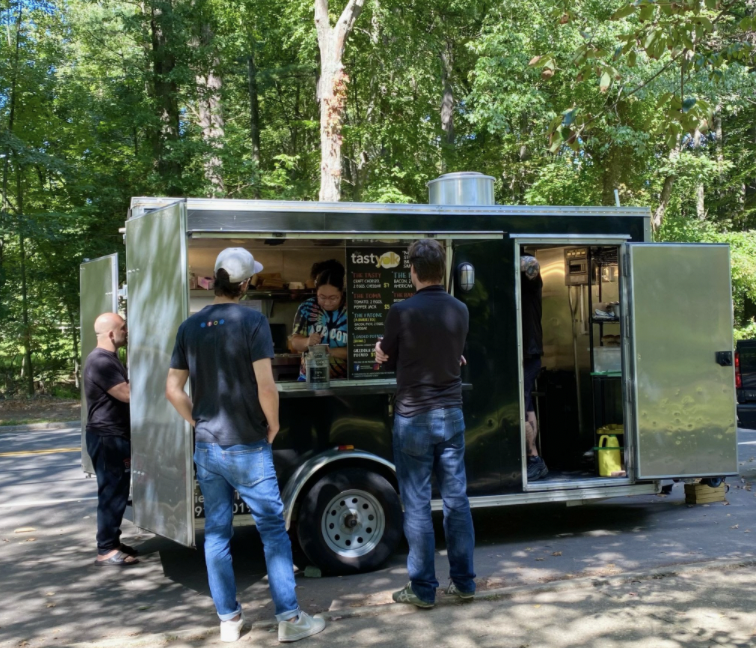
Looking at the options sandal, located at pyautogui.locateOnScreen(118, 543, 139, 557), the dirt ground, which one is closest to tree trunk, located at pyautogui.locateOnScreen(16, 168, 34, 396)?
the dirt ground

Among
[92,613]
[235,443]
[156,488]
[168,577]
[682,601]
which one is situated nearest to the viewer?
[235,443]

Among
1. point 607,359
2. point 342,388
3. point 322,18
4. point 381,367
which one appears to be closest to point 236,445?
point 342,388

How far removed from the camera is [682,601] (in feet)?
16.0

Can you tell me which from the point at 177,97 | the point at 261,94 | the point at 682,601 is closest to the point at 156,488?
the point at 682,601

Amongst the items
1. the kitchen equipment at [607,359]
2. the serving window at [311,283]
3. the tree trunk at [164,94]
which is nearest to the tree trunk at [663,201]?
the tree trunk at [164,94]

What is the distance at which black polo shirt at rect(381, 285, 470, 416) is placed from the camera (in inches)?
192

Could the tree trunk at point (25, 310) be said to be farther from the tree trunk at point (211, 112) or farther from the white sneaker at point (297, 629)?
the white sneaker at point (297, 629)

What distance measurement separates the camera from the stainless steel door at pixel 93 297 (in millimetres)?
7312

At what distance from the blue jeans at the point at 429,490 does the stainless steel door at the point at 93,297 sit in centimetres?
342

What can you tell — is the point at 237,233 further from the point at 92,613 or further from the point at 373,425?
the point at 92,613

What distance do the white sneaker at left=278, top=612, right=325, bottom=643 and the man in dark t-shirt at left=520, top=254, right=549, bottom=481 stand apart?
319 centimetres

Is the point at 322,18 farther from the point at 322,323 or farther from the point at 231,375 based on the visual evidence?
the point at 231,375

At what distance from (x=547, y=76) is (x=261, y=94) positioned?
2378 cm

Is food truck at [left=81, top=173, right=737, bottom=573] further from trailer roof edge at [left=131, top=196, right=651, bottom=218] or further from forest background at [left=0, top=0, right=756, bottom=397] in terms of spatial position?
forest background at [left=0, top=0, right=756, bottom=397]
